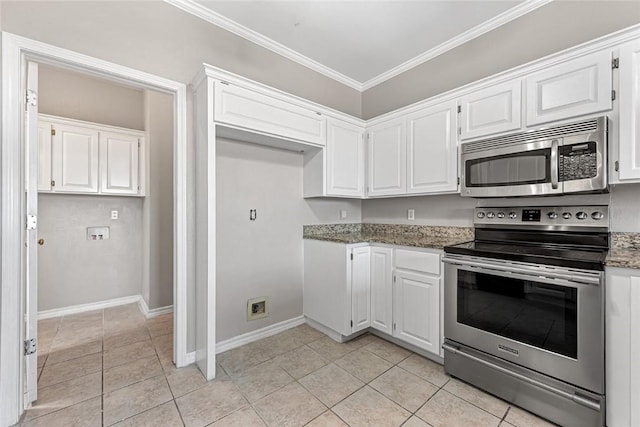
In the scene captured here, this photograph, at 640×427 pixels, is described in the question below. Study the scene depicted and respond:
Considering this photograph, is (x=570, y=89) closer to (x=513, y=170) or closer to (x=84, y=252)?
(x=513, y=170)

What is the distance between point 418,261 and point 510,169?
3.13ft

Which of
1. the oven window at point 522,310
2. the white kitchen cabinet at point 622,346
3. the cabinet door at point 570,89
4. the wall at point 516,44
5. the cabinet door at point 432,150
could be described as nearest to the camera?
the white kitchen cabinet at point 622,346

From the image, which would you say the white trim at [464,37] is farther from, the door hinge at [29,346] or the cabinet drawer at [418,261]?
the door hinge at [29,346]

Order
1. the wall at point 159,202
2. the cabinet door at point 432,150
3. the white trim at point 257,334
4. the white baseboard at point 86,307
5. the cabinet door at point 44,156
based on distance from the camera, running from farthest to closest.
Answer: the wall at point 159,202, the white baseboard at point 86,307, the cabinet door at point 44,156, the white trim at point 257,334, the cabinet door at point 432,150

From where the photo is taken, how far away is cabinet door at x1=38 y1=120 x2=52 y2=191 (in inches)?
116

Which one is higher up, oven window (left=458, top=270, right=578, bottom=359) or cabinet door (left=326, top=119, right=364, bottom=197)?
cabinet door (left=326, top=119, right=364, bottom=197)

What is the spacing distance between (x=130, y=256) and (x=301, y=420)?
3.31 metres

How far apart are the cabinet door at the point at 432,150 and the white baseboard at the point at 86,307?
386 cm

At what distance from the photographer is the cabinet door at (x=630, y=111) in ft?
5.00

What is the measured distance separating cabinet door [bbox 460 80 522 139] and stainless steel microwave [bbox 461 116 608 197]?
0.09 metres

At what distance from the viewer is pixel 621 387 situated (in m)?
1.37

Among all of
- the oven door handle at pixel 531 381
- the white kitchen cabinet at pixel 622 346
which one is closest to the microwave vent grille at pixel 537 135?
the white kitchen cabinet at pixel 622 346

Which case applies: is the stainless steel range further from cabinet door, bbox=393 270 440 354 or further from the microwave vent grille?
the microwave vent grille

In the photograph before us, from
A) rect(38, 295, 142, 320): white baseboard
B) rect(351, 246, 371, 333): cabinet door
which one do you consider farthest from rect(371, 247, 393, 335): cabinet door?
rect(38, 295, 142, 320): white baseboard
